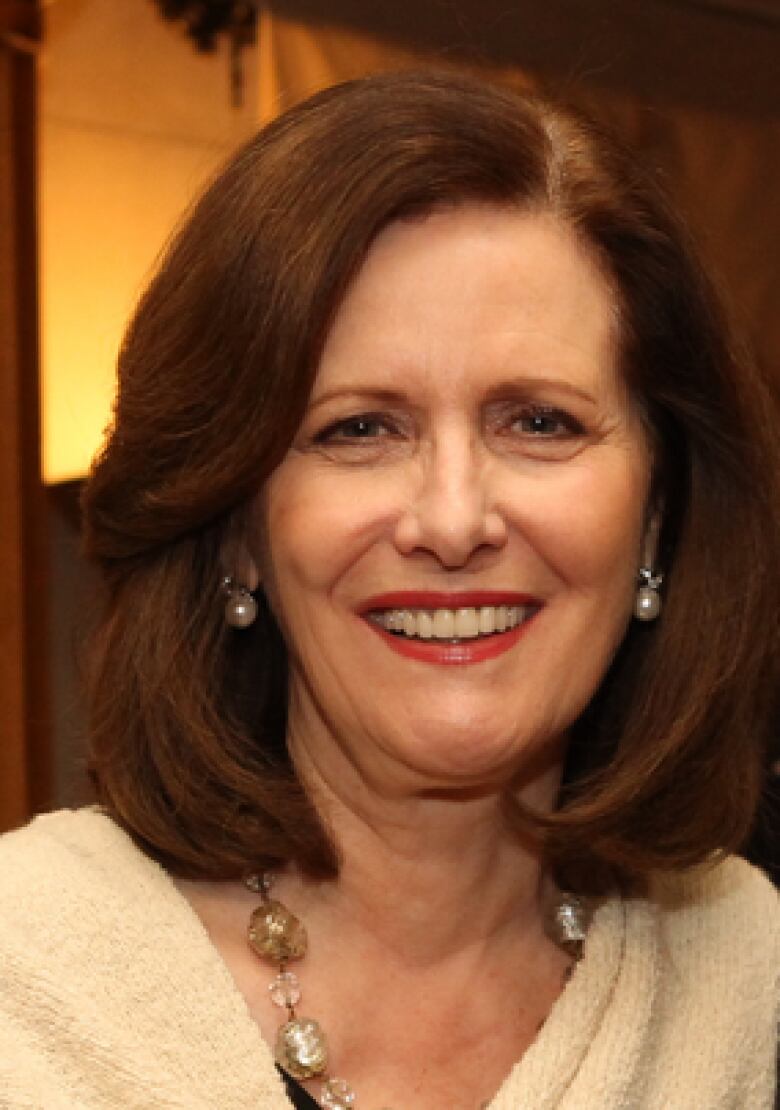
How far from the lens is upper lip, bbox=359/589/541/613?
174 cm

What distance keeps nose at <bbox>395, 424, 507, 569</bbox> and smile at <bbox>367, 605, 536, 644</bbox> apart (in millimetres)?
53

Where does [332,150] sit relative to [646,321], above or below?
above

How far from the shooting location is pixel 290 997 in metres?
1.81

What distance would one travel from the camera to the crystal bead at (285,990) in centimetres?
180

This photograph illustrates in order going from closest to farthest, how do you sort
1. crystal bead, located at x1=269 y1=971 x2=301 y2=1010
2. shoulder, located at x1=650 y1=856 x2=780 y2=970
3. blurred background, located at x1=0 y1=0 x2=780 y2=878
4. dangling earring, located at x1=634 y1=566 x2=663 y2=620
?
1. crystal bead, located at x1=269 y1=971 x2=301 y2=1010
2. dangling earring, located at x1=634 y1=566 x2=663 y2=620
3. shoulder, located at x1=650 y1=856 x2=780 y2=970
4. blurred background, located at x1=0 y1=0 x2=780 y2=878

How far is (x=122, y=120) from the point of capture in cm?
345

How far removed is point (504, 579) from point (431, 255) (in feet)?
0.93

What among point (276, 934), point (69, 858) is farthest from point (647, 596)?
point (69, 858)

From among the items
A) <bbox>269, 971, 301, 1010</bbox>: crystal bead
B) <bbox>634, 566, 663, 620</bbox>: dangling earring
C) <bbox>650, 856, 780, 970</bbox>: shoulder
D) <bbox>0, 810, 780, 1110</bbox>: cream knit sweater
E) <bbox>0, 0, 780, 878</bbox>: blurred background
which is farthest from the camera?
<bbox>0, 0, 780, 878</bbox>: blurred background

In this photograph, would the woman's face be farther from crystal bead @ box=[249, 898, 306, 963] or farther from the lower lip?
crystal bead @ box=[249, 898, 306, 963]

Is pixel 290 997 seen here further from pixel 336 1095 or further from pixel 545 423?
pixel 545 423

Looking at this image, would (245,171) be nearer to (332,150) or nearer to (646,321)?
(332,150)

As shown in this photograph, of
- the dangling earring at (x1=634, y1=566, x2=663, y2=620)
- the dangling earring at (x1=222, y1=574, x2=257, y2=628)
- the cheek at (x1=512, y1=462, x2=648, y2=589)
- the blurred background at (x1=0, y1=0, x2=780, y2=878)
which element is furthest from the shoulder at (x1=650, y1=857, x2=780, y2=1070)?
the blurred background at (x1=0, y1=0, x2=780, y2=878)

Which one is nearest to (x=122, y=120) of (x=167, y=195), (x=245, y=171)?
(x=167, y=195)
